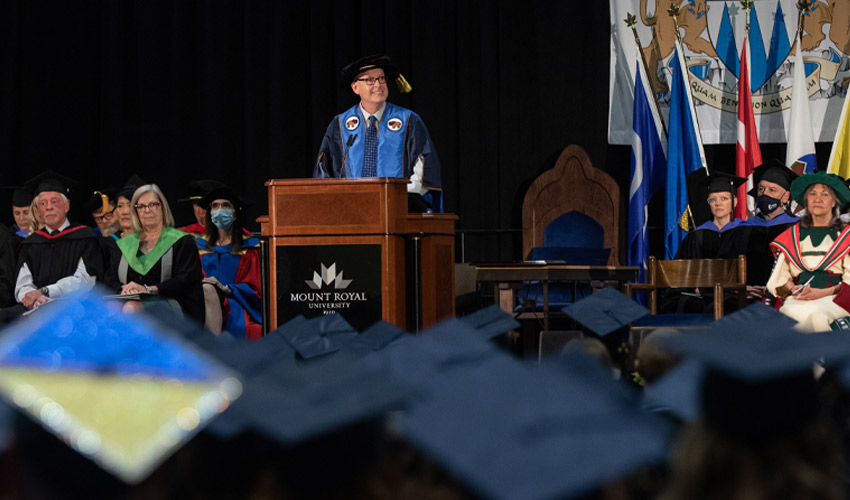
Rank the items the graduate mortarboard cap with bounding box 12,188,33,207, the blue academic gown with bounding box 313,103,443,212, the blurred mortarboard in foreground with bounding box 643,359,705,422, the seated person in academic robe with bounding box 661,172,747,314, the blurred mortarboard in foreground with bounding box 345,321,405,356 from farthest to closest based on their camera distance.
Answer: the graduate mortarboard cap with bounding box 12,188,33,207
the seated person in academic robe with bounding box 661,172,747,314
the blue academic gown with bounding box 313,103,443,212
the blurred mortarboard in foreground with bounding box 345,321,405,356
the blurred mortarboard in foreground with bounding box 643,359,705,422

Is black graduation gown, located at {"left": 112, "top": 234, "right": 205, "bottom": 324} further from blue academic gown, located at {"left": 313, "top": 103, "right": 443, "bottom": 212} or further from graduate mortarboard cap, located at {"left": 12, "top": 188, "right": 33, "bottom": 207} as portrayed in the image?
graduate mortarboard cap, located at {"left": 12, "top": 188, "right": 33, "bottom": 207}

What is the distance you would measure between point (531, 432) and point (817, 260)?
6.00m

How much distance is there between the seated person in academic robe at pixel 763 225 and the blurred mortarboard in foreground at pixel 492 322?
6928mm

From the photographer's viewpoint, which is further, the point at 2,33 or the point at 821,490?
the point at 2,33

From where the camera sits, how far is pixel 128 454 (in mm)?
443

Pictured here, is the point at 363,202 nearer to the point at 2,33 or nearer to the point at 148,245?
the point at 148,245

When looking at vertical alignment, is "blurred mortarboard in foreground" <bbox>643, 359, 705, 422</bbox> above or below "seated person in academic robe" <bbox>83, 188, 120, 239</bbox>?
below

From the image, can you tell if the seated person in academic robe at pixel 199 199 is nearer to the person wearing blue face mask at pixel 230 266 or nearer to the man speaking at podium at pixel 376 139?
the person wearing blue face mask at pixel 230 266

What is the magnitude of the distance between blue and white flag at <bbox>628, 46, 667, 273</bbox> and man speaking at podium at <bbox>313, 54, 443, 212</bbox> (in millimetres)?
2657

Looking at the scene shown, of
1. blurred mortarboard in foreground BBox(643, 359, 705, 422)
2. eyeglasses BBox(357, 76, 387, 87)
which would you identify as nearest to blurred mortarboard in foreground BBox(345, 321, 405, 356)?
blurred mortarboard in foreground BBox(643, 359, 705, 422)

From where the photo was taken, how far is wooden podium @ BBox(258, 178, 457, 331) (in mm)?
4648

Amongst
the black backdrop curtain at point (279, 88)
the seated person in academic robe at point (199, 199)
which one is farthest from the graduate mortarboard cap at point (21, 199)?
the seated person in academic robe at point (199, 199)

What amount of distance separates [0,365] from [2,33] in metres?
10.00

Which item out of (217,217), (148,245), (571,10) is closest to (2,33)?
(217,217)
